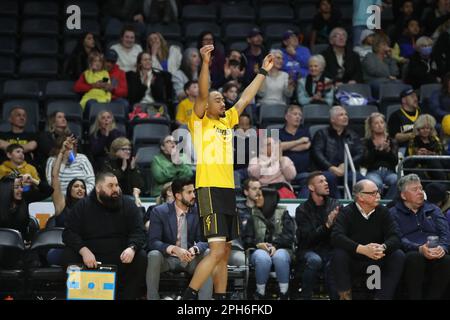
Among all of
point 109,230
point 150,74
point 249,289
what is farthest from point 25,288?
point 150,74

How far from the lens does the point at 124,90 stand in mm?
13438

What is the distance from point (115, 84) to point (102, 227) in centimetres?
407

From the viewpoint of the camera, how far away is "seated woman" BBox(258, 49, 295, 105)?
13562 mm

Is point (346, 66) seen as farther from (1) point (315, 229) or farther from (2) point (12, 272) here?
(2) point (12, 272)

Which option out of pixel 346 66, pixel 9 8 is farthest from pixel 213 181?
pixel 9 8

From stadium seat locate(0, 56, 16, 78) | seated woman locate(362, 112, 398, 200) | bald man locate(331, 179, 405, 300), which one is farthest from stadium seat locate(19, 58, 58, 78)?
bald man locate(331, 179, 405, 300)

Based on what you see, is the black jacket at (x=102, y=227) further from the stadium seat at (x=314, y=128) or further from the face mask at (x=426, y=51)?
the face mask at (x=426, y=51)

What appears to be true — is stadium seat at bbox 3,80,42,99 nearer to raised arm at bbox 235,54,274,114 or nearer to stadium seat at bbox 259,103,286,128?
stadium seat at bbox 259,103,286,128

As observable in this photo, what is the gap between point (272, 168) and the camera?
11.8 meters

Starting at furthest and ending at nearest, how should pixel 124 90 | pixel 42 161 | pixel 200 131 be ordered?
pixel 124 90 → pixel 42 161 → pixel 200 131

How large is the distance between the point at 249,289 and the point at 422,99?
454cm

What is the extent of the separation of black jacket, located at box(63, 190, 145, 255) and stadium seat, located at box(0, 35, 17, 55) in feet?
16.5

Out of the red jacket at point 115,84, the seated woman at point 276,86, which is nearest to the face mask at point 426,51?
the seated woman at point 276,86
